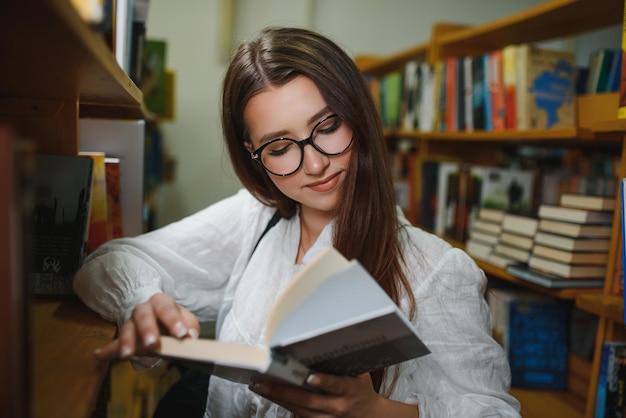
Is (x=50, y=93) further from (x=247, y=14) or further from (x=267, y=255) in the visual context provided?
(x=247, y=14)

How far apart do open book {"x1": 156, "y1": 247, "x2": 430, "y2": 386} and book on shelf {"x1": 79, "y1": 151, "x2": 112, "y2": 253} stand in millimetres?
582

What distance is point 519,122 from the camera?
6.51ft

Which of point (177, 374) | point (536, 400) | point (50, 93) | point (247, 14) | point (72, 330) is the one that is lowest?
point (536, 400)

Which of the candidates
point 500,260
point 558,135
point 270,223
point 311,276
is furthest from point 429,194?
point 311,276

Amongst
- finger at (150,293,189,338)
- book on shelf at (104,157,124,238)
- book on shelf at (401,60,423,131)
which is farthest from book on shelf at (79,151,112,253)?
book on shelf at (401,60,423,131)

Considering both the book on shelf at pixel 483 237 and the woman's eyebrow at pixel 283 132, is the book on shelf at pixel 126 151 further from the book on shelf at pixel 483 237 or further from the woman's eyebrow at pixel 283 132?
the book on shelf at pixel 483 237

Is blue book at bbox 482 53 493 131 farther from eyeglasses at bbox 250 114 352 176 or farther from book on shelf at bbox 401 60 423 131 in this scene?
eyeglasses at bbox 250 114 352 176

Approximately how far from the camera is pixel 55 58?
24.9 inches

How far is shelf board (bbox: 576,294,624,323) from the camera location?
1.31 metres

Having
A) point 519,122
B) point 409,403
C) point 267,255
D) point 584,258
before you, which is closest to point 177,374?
point 267,255

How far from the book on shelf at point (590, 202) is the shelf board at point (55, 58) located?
1221 mm

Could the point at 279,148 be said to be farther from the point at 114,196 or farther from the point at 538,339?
the point at 538,339

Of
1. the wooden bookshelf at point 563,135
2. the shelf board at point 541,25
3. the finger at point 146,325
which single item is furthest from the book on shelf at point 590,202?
the finger at point 146,325

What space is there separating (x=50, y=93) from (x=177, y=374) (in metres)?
0.76
